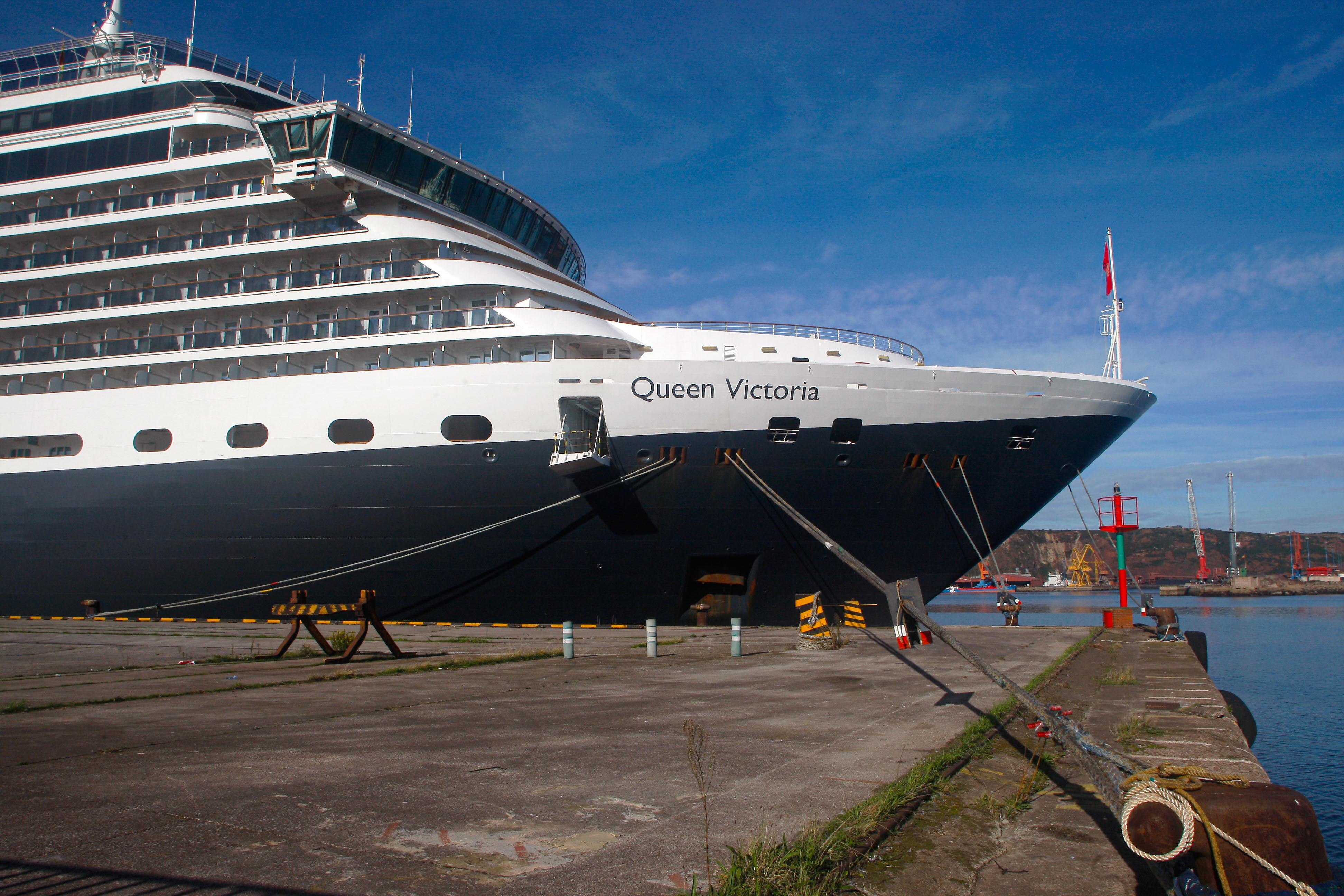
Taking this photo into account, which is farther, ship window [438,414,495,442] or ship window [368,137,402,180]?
ship window [368,137,402,180]

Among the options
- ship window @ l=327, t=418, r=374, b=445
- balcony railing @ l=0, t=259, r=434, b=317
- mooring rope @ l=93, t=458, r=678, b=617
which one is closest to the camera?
mooring rope @ l=93, t=458, r=678, b=617

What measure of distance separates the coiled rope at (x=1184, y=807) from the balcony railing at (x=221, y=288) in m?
16.9

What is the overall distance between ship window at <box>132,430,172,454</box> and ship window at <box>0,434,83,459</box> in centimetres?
155

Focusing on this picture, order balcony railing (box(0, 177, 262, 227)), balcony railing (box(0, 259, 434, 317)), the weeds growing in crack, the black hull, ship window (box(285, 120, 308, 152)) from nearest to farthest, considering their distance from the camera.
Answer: the weeds growing in crack → the black hull → balcony railing (box(0, 259, 434, 317)) → ship window (box(285, 120, 308, 152)) → balcony railing (box(0, 177, 262, 227))

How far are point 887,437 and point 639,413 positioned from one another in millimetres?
5126

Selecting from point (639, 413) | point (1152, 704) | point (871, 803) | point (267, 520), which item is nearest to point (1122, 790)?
point (871, 803)

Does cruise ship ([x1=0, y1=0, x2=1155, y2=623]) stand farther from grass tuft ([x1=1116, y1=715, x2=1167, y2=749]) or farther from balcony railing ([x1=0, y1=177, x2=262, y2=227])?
grass tuft ([x1=1116, y1=715, x2=1167, y2=749])

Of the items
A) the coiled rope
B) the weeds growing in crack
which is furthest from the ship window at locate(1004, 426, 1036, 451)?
the coiled rope

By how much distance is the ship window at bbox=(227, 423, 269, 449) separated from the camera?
16.7 metres

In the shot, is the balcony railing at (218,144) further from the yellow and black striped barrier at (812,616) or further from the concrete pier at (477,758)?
the yellow and black striped barrier at (812,616)

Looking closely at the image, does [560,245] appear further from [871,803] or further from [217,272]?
[871,803]

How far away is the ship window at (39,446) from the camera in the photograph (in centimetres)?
1831

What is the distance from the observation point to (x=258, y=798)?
13.0 ft

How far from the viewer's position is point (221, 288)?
18656 mm
